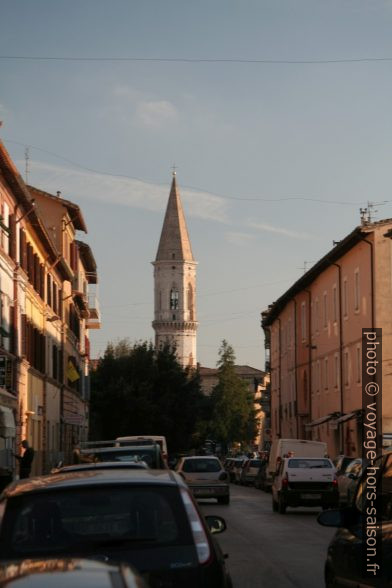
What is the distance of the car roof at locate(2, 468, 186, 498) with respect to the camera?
779 centimetres

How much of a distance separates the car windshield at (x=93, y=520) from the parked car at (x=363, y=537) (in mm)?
1708

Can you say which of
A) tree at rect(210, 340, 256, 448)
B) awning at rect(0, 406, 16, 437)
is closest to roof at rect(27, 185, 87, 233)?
awning at rect(0, 406, 16, 437)

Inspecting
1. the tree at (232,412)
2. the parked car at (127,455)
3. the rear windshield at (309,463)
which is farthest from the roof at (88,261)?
the tree at (232,412)

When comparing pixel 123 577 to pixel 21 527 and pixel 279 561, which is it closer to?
pixel 21 527

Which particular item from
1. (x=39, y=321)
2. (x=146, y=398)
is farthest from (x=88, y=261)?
(x=39, y=321)

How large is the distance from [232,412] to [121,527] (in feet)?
525

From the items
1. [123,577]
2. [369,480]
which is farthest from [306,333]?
[123,577]

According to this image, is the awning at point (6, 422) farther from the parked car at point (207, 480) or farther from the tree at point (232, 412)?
the tree at point (232, 412)

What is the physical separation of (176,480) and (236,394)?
6315 inches

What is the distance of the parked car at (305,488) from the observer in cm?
3203

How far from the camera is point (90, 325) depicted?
84.3m

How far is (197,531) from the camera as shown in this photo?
299 inches

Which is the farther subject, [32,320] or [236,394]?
[236,394]

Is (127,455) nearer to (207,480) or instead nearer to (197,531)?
(197,531)
